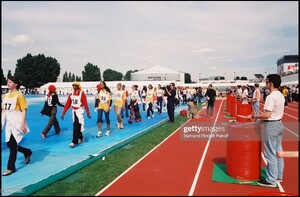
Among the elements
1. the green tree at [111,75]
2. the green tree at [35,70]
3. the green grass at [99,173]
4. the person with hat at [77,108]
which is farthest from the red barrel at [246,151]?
the green tree at [111,75]

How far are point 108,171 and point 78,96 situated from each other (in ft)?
9.48

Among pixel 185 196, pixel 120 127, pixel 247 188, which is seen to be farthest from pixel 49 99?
pixel 247 188

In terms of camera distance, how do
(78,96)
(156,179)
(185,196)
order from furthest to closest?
(78,96) < (156,179) < (185,196)

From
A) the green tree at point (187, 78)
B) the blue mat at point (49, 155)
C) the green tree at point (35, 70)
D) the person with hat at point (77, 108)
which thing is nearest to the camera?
the blue mat at point (49, 155)

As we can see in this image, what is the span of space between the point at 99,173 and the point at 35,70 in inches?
3106

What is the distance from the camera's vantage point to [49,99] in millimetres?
9430

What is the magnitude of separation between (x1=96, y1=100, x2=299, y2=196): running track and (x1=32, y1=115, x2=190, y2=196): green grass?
20 cm

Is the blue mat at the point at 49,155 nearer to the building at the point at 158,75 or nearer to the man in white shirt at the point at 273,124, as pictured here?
the man in white shirt at the point at 273,124

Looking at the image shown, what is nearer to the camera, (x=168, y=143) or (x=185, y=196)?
(x=185, y=196)

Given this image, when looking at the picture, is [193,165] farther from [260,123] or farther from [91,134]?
[91,134]

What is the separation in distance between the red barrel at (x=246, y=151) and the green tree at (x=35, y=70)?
262 ft

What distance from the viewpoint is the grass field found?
4748 millimetres

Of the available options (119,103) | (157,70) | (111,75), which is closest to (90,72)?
(157,70)

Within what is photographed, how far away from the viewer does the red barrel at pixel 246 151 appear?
16.9 feet
